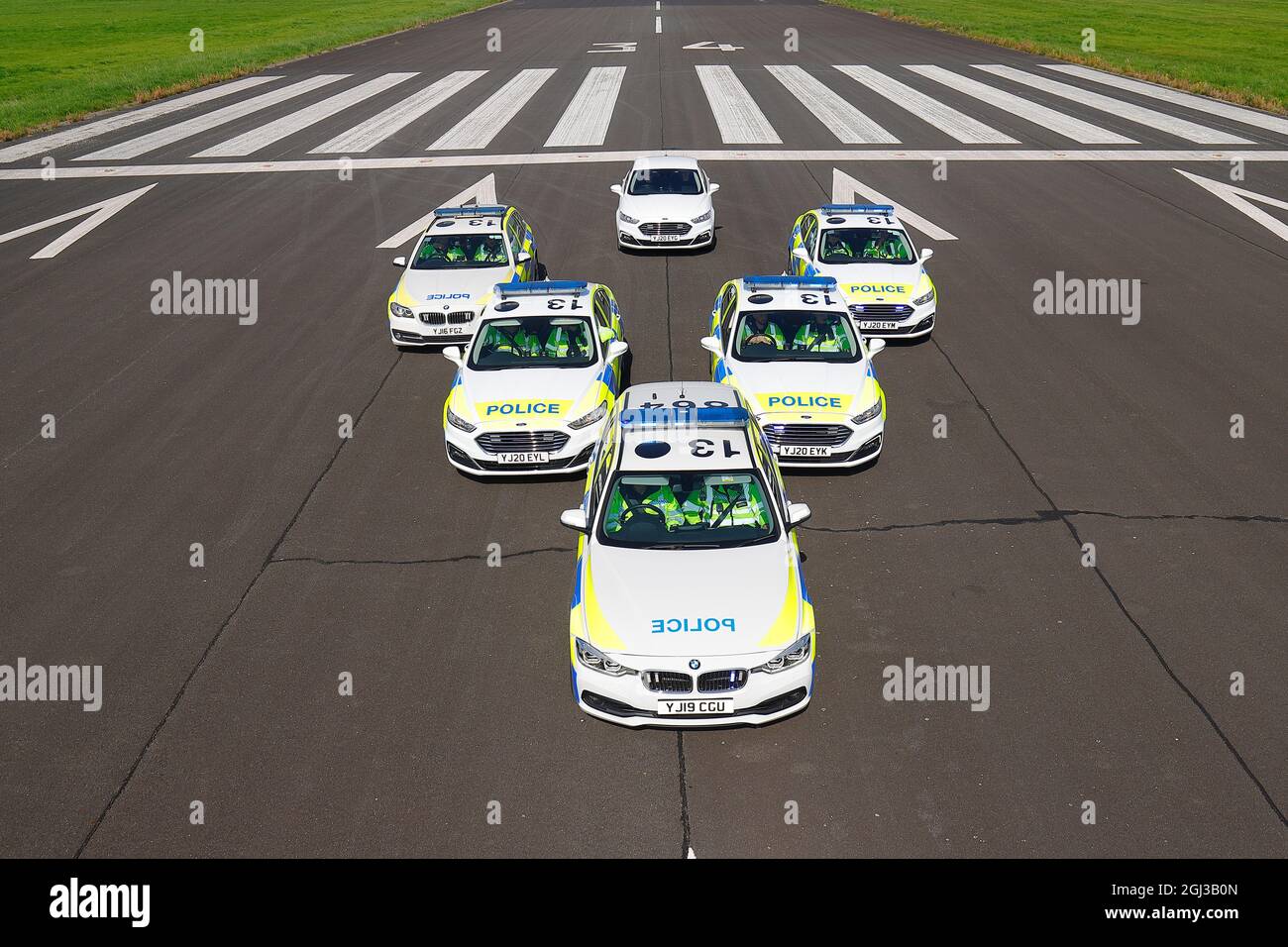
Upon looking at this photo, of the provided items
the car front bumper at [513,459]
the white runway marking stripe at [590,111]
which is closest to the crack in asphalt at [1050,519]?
the car front bumper at [513,459]

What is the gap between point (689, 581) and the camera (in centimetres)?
772

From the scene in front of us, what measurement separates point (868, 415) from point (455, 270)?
7.53 meters

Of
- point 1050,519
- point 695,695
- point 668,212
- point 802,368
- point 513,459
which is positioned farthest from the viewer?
point 668,212

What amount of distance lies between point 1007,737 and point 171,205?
23516mm

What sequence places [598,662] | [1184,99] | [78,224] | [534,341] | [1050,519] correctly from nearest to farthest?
[598,662] < [1050,519] < [534,341] < [78,224] < [1184,99]

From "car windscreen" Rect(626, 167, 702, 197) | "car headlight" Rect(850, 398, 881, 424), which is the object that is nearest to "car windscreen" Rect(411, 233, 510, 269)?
"car windscreen" Rect(626, 167, 702, 197)

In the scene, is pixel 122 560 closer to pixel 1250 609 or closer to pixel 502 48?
pixel 1250 609

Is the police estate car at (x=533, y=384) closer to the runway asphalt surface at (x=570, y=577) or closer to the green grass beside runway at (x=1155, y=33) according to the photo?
the runway asphalt surface at (x=570, y=577)

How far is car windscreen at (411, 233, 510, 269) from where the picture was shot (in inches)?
637

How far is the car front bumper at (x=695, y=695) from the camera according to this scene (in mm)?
7176

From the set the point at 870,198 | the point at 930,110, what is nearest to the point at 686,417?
the point at 870,198

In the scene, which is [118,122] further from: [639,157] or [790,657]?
[790,657]

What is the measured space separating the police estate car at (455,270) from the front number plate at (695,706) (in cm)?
844

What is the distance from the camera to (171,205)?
24.5 meters
